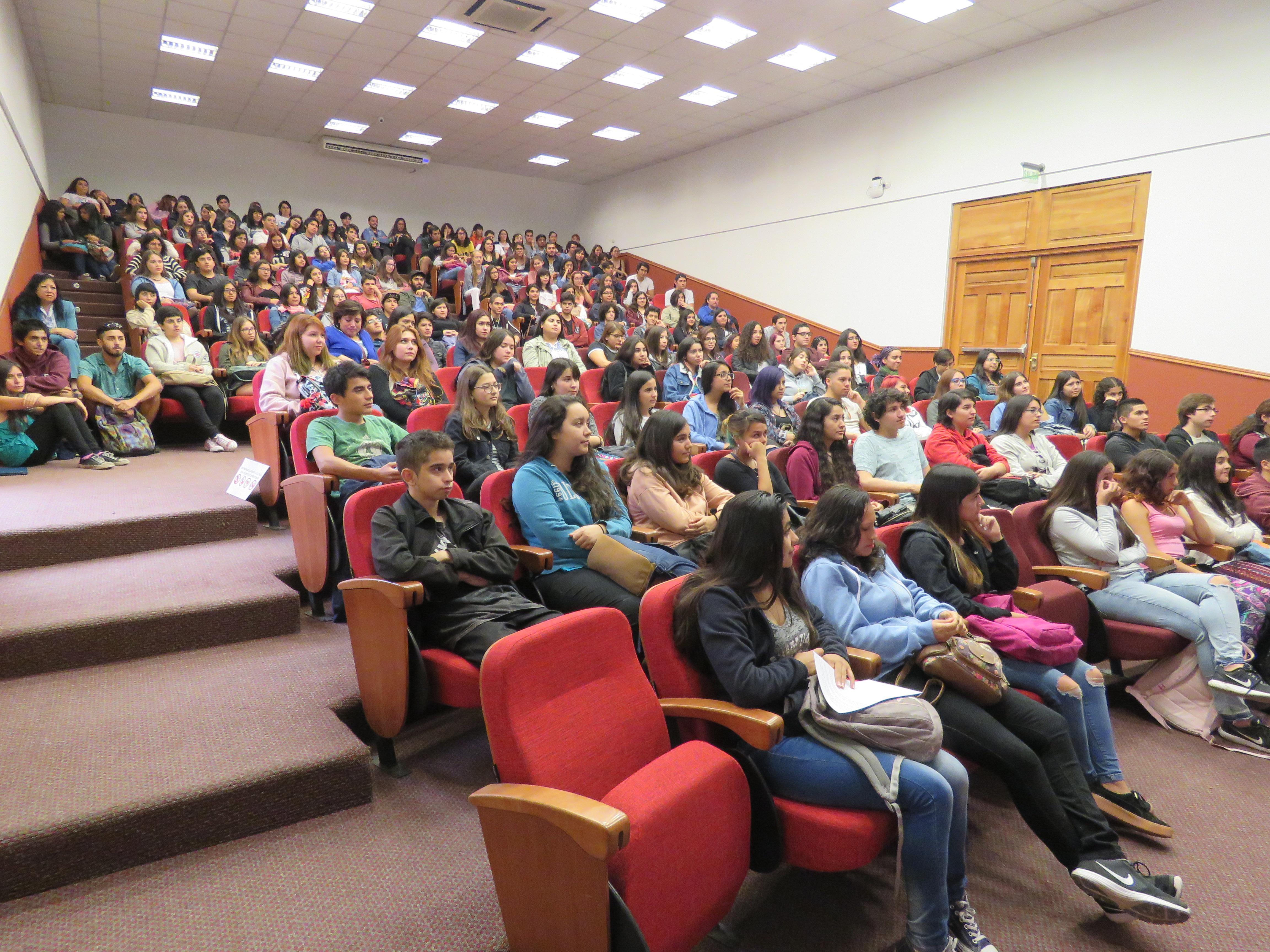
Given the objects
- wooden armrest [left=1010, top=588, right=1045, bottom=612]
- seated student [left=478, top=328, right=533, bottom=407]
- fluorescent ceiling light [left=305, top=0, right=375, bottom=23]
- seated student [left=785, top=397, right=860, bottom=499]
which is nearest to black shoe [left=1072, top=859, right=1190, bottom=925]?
wooden armrest [left=1010, top=588, right=1045, bottom=612]

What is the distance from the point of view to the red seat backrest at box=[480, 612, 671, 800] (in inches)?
47.3

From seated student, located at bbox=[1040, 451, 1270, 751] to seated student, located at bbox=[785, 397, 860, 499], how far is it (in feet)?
2.57

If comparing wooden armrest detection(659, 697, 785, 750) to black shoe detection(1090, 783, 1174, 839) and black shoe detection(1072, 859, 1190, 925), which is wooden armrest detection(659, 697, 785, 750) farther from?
black shoe detection(1090, 783, 1174, 839)

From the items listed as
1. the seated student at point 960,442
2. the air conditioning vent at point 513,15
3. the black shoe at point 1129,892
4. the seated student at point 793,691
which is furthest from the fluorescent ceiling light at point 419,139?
the black shoe at point 1129,892

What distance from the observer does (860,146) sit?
313 inches

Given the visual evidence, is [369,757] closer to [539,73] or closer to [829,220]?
[539,73]

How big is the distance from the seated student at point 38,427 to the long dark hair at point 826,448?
138 inches

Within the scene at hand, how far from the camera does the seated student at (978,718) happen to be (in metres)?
1.48

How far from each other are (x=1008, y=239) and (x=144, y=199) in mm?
10379

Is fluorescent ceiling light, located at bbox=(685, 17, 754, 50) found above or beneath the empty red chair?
above

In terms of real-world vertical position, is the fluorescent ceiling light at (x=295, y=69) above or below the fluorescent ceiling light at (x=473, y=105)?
below

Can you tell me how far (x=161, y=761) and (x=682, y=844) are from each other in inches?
46.7

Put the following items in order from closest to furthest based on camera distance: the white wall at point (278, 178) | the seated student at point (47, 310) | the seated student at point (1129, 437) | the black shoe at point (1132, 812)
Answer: the black shoe at point (1132, 812) → the seated student at point (1129, 437) → the seated student at point (47, 310) → the white wall at point (278, 178)

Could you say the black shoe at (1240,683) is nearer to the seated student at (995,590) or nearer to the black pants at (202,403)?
the seated student at (995,590)
